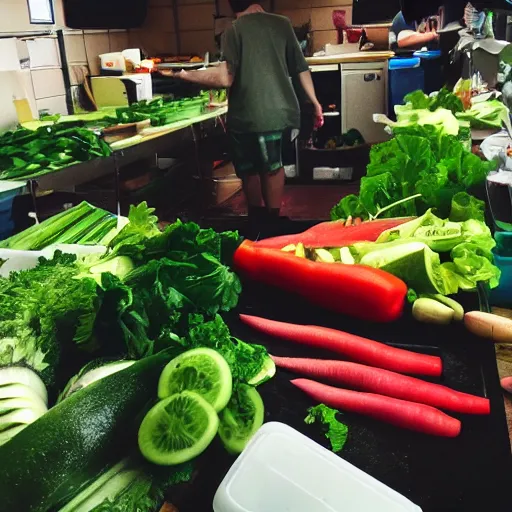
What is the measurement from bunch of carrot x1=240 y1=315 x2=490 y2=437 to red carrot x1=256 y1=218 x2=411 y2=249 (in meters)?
0.49

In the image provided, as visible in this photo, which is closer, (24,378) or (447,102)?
(24,378)

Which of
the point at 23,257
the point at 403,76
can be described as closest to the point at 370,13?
the point at 403,76

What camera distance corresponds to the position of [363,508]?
0.86 m

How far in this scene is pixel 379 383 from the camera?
1.37 metres

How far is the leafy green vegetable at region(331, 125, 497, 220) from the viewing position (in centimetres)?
222

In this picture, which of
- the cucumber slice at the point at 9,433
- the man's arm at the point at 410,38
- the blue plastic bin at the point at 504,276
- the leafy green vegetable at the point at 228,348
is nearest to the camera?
the cucumber slice at the point at 9,433

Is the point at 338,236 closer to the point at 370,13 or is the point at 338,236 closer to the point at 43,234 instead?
the point at 43,234

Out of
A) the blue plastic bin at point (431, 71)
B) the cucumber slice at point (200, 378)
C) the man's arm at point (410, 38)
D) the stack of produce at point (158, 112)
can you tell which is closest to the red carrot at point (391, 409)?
the cucumber slice at point (200, 378)

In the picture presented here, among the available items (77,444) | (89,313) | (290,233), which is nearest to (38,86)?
(290,233)

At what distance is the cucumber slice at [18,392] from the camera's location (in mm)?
1132

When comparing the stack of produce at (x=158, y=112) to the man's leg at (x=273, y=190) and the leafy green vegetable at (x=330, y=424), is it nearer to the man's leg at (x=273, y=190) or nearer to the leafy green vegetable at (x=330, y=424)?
the man's leg at (x=273, y=190)

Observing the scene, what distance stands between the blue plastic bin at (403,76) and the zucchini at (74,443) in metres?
7.11

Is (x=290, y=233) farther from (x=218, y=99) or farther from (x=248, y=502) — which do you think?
(x=218, y=99)

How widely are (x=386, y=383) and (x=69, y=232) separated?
4.29 ft
